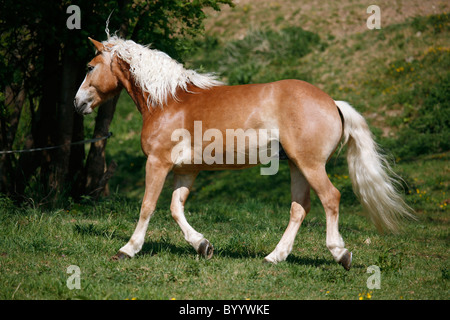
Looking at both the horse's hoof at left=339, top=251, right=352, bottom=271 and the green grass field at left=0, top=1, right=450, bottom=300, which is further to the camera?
the horse's hoof at left=339, top=251, right=352, bottom=271

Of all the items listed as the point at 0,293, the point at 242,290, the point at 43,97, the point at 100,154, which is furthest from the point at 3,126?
the point at 242,290

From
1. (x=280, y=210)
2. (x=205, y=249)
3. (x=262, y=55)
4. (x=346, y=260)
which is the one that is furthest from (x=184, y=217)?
(x=262, y=55)

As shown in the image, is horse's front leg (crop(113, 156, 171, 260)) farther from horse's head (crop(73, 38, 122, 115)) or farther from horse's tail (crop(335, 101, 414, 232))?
horse's tail (crop(335, 101, 414, 232))

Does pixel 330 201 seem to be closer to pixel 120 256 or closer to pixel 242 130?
pixel 242 130

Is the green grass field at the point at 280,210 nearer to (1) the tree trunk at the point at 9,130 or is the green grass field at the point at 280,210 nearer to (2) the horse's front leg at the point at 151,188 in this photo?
(2) the horse's front leg at the point at 151,188

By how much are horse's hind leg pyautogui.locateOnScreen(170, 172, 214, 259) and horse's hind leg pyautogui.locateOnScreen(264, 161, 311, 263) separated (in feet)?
2.24

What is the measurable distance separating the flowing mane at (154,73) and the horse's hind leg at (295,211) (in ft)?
5.19

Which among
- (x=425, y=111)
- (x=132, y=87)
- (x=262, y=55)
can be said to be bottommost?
(x=425, y=111)

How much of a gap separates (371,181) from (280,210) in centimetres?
369

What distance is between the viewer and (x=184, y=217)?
5820mm

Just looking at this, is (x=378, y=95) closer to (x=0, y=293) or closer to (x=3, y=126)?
(x=3, y=126)

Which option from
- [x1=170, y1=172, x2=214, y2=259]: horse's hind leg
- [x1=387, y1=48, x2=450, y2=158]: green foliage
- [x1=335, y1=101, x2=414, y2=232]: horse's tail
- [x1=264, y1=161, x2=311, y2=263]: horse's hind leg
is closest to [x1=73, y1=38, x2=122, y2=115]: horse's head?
[x1=170, y1=172, x2=214, y2=259]: horse's hind leg

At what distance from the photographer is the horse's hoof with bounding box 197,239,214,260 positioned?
556 cm

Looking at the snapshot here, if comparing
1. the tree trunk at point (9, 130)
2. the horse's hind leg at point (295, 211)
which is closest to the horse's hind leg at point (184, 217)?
the horse's hind leg at point (295, 211)
